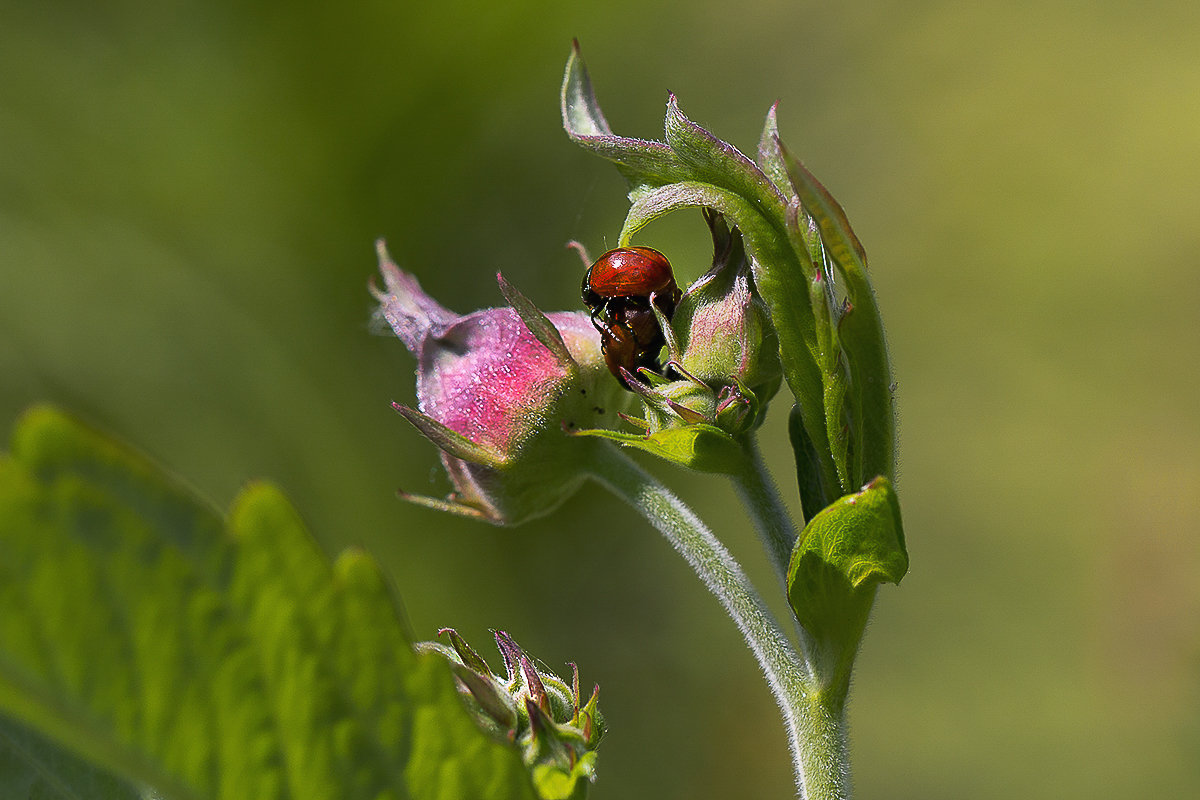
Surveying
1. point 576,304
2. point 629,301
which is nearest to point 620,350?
point 629,301

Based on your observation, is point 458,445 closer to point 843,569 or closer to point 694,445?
point 694,445

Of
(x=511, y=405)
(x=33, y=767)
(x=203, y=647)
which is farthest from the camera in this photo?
(x=511, y=405)

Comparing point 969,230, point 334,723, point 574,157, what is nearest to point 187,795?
point 334,723

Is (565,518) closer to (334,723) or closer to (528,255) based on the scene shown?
(528,255)

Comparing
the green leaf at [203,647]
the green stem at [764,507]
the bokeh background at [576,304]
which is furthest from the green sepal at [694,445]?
the bokeh background at [576,304]

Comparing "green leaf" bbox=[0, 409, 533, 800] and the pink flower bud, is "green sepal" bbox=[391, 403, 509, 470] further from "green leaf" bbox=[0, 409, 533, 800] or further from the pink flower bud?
"green leaf" bbox=[0, 409, 533, 800]

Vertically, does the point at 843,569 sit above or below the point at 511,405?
below

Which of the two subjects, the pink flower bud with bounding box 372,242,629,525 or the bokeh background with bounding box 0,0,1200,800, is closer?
the pink flower bud with bounding box 372,242,629,525

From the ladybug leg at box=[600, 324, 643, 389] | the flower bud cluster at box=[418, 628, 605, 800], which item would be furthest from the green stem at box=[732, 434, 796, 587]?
the flower bud cluster at box=[418, 628, 605, 800]
